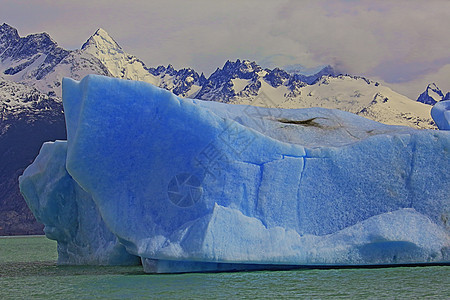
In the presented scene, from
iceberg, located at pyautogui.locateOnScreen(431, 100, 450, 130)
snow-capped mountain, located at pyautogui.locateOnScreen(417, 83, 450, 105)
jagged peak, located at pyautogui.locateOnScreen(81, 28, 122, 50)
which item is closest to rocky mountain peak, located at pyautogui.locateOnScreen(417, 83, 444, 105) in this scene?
snow-capped mountain, located at pyautogui.locateOnScreen(417, 83, 450, 105)

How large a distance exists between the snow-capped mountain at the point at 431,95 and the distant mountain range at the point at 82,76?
203 millimetres

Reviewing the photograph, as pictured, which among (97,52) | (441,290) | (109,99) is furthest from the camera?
(97,52)

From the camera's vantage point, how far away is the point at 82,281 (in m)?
9.99

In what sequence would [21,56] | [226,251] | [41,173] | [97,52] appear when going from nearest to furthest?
[226,251] < [41,173] < [21,56] < [97,52]

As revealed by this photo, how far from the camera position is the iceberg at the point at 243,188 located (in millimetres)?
9922

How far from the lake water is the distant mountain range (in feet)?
182

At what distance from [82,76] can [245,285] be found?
3499 inches

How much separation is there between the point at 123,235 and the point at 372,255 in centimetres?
357

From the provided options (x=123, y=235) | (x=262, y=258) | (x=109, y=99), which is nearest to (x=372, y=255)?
(x=262, y=258)

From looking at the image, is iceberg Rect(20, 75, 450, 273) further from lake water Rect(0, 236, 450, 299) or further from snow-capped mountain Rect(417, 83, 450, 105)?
snow-capped mountain Rect(417, 83, 450, 105)

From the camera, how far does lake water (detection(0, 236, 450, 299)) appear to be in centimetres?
811

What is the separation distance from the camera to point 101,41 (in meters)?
153

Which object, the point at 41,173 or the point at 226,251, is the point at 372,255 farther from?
the point at 41,173

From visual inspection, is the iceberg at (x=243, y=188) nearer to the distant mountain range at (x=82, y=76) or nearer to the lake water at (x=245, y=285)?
the lake water at (x=245, y=285)
